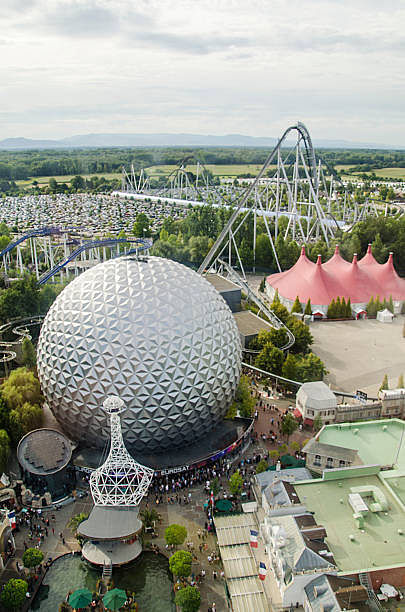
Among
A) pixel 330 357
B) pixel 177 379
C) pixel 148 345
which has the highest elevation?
pixel 148 345

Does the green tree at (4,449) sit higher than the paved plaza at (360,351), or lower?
higher

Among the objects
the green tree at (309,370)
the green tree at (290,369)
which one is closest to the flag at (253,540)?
the green tree at (290,369)

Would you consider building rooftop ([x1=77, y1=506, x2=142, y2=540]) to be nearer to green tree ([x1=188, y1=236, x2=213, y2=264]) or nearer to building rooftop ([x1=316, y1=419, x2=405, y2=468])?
building rooftop ([x1=316, y1=419, x2=405, y2=468])

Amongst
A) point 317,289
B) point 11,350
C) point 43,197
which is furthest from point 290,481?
point 43,197

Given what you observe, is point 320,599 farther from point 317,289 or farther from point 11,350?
point 317,289

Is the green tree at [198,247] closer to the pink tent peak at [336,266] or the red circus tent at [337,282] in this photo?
the red circus tent at [337,282]

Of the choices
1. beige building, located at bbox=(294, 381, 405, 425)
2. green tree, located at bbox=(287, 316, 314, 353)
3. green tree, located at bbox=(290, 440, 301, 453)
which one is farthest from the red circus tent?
green tree, located at bbox=(290, 440, 301, 453)
